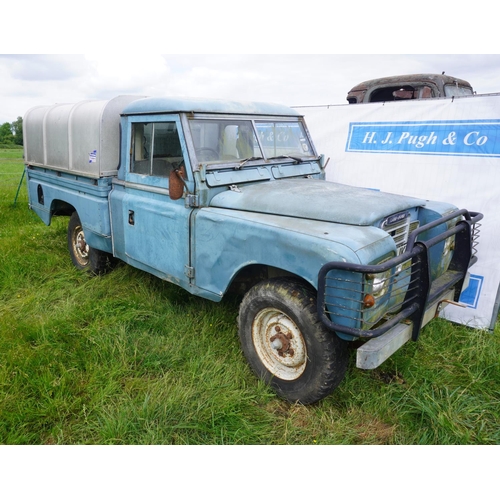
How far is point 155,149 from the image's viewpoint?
382cm

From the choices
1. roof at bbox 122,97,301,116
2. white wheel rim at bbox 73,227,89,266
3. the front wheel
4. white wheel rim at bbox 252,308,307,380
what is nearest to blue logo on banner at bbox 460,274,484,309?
the front wheel

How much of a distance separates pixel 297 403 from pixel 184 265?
1.43m

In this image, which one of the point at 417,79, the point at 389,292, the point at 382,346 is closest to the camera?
the point at 382,346

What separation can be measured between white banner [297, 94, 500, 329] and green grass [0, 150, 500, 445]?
0.59 meters

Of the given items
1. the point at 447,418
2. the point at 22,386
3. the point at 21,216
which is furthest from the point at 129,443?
the point at 21,216

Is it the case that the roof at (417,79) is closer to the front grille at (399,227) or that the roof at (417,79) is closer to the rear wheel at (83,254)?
the front grille at (399,227)

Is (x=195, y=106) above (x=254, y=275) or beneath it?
above

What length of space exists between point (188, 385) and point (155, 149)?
2081mm

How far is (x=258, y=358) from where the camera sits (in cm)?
318

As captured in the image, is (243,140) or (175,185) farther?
(243,140)

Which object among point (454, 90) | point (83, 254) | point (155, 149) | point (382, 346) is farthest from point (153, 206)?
point (454, 90)

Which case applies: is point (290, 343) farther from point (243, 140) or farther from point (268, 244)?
point (243, 140)

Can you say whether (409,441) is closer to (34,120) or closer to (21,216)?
(34,120)

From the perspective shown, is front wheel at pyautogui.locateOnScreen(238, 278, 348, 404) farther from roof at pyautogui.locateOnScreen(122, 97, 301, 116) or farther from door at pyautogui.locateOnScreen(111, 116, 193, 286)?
roof at pyautogui.locateOnScreen(122, 97, 301, 116)
